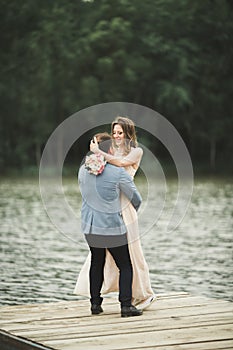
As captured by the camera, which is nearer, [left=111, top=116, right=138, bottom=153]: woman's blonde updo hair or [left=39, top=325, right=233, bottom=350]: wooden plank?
[left=39, top=325, right=233, bottom=350]: wooden plank

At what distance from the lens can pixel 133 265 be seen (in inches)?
284

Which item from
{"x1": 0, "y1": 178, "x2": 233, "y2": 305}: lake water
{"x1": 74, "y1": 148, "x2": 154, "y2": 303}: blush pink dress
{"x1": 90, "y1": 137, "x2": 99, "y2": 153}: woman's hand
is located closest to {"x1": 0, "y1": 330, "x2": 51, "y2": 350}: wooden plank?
{"x1": 74, "y1": 148, "x2": 154, "y2": 303}: blush pink dress

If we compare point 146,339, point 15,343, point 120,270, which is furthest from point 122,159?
point 15,343

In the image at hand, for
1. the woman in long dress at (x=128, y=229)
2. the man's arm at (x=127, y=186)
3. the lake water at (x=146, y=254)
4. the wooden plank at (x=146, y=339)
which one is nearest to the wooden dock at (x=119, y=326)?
the wooden plank at (x=146, y=339)

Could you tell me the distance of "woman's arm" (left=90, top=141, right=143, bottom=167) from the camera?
697cm

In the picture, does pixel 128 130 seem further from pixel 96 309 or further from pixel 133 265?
pixel 96 309

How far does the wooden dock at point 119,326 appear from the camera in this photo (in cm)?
612

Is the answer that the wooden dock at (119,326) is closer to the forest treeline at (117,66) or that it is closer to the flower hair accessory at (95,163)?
the flower hair accessory at (95,163)

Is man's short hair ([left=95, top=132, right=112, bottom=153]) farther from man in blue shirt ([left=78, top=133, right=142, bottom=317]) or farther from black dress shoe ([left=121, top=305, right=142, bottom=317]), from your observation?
black dress shoe ([left=121, top=305, right=142, bottom=317])

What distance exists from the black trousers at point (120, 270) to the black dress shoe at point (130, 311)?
26mm

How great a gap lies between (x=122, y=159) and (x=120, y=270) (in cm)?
72

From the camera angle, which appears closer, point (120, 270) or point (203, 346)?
point (203, 346)

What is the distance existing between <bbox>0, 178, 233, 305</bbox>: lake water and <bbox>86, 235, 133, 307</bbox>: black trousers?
1.60 feet

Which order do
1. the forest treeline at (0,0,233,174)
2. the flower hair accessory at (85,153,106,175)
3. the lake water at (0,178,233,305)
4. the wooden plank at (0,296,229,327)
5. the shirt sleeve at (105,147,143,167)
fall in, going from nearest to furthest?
1. the flower hair accessory at (85,153,106,175)
2. the shirt sleeve at (105,147,143,167)
3. the wooden plank at (0,296,229,327)
4. the lake water at (0,178,233,305)
5. the forest treeline at (0,0,233,174)
